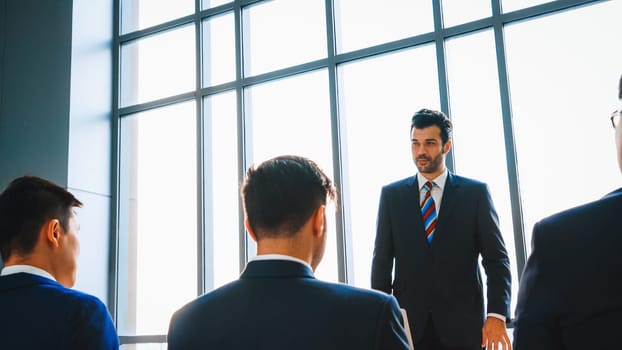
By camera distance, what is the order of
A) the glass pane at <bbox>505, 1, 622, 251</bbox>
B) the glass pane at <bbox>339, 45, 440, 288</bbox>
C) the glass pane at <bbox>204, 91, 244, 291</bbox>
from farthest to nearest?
1. the glass pane at <bbox>204, 91, 244, 291</bbox>
2. the glass pane at <bbox>339, 45, 440, 288</bbox>
3. the glass pane at <bbox>505, 1, 622, 251</bbox>

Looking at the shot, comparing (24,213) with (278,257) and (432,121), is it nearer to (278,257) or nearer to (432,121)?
(278,257)

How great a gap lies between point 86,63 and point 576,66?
12.1 ft

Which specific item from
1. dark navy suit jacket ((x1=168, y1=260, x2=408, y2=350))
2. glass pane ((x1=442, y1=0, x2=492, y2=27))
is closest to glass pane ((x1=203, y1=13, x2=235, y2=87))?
glass pane ((x1=442, y1=0, x2=492, y2=27))

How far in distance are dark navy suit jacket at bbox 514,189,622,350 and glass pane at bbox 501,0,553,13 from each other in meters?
3.02

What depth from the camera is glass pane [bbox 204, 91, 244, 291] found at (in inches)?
168

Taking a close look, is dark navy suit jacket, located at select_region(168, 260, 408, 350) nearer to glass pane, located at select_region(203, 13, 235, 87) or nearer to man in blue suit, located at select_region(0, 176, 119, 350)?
man in blue suit, located at select_region(0, 176, 119, 350)

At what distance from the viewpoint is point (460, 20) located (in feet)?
11.9

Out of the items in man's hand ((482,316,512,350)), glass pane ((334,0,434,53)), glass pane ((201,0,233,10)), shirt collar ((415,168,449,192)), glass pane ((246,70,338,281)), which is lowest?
man's hand ((482,316,512,350))

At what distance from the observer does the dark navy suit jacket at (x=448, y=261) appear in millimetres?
2502

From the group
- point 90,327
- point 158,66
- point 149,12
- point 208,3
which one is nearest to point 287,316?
point 90,327

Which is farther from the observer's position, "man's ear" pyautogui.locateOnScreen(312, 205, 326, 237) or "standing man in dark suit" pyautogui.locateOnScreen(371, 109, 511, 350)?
"standing man in dark suit" pyautogui.locateOnScreen(371, 109, 511, 350)

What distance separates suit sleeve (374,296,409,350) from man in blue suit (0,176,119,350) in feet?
2.39

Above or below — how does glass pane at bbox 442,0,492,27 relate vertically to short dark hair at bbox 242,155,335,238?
above

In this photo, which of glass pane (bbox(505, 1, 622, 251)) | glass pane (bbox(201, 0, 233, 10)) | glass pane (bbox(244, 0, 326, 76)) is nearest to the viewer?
glass pane (bbox(505, 1, 622, 251))
